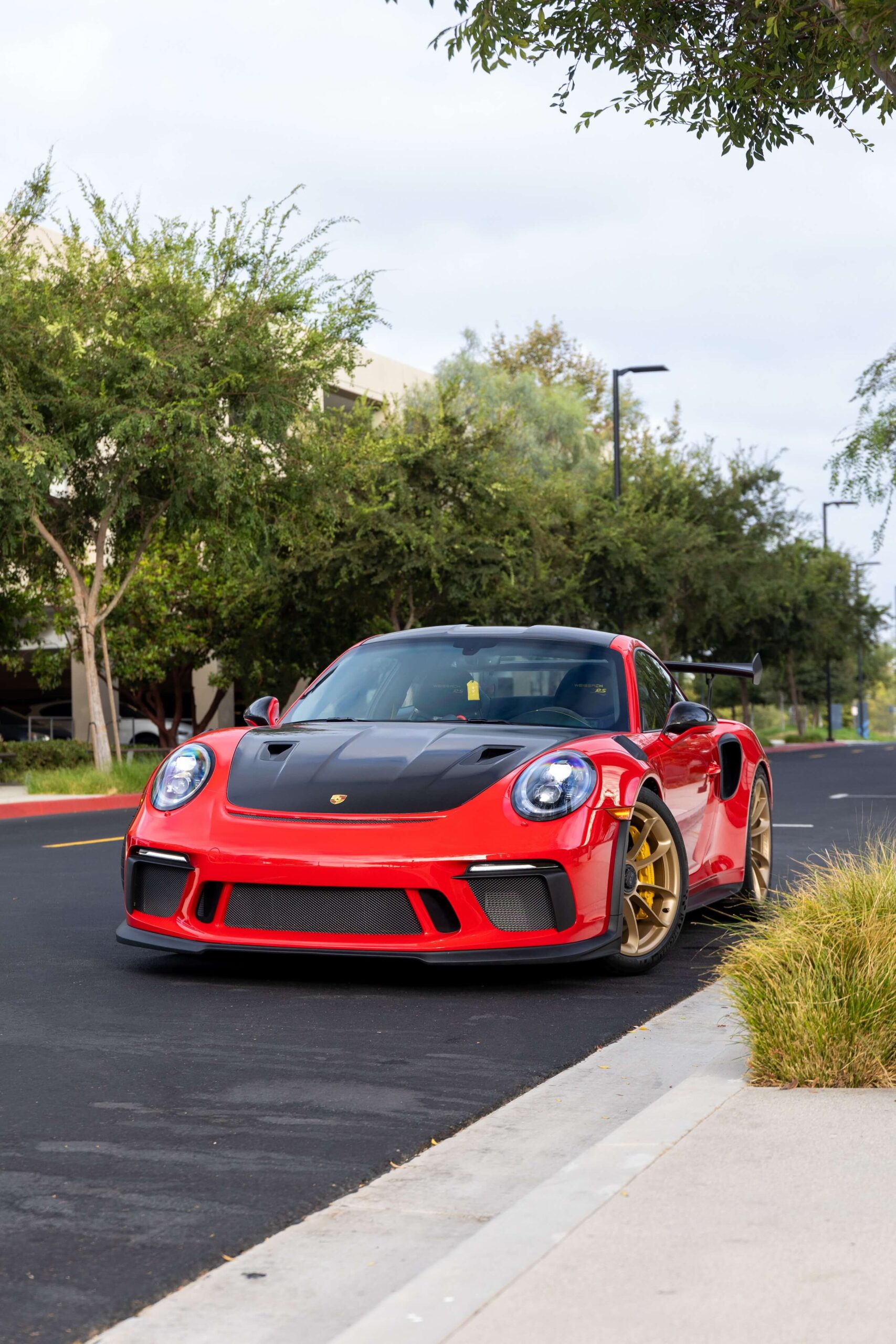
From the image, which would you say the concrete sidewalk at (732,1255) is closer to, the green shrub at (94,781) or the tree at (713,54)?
the tree at (713,54)

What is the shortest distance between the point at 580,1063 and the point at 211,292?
19.3 meters

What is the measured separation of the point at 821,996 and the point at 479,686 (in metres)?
3.12

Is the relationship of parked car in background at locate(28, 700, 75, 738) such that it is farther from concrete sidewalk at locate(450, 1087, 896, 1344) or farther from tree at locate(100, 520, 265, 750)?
concrete sidewalk at locate(450, 1087, 896, 1344)

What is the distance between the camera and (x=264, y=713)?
25.7 feet

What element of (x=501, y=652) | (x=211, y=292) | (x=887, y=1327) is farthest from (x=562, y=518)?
(x=887, y=1327)

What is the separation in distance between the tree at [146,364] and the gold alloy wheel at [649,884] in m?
15.1

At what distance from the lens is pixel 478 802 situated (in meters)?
6.37

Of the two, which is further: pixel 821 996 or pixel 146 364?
pixel 146 364

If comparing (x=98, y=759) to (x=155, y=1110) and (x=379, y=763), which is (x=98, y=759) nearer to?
(x=379, y=763)

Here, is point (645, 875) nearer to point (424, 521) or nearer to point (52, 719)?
point (424, 521)

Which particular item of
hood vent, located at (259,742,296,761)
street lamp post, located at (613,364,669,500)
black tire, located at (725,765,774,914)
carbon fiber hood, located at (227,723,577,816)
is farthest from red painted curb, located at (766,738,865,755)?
hood vent, located at (259,742,296,761)

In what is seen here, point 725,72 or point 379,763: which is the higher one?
point 725,72

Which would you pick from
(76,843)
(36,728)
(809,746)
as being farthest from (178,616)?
(809,746)

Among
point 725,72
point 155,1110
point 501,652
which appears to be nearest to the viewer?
point 155,1110
